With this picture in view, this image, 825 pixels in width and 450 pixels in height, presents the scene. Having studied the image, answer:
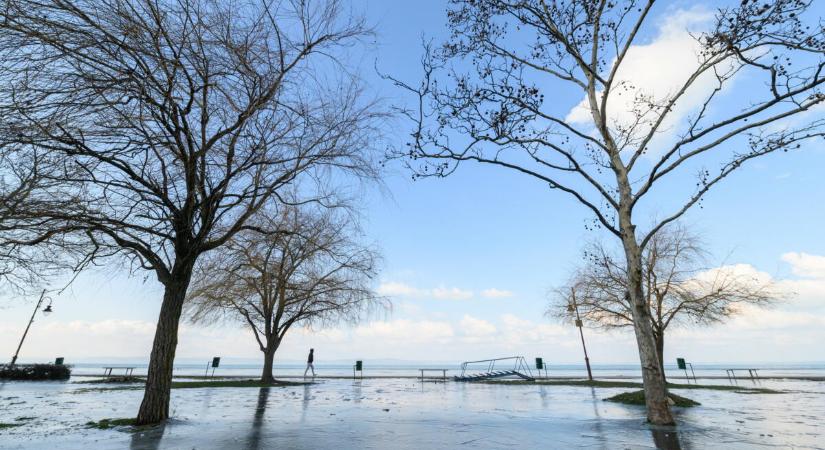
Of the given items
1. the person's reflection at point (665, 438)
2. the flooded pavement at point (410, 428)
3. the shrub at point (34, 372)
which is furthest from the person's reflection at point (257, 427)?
the shrub at point (34, 372)

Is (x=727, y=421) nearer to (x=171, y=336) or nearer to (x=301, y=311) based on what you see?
(x=171, y=336)

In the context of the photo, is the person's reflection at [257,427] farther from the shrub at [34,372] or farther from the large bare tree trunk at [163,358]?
the shrub at [34,372]

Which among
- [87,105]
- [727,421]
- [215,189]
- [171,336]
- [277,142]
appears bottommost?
[727,421]

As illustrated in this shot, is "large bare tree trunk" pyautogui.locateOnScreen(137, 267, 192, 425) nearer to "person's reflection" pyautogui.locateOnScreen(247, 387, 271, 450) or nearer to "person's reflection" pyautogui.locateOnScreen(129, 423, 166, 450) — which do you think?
"person's reflection" pyautogui.locateOnScreen(129, 423, 166, 450)

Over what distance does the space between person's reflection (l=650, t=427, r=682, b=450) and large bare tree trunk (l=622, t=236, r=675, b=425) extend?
1.83 ft

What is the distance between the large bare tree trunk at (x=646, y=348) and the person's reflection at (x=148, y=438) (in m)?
9.20

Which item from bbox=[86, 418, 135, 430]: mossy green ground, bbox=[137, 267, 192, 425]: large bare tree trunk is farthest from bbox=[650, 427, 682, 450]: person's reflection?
bbox=[86, 418, 135, 430]: mossy green ground

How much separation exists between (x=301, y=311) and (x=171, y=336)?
54.6 ft

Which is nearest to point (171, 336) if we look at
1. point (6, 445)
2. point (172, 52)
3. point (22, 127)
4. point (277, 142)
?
point (6, 445)

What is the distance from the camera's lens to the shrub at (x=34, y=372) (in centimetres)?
2572

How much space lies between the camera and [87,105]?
5211 millimetres

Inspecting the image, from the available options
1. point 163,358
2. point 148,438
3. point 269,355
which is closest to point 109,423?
point 163,358

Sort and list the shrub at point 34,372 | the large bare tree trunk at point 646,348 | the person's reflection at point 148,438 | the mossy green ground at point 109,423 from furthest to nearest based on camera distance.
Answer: the shrub at point 34,372 → the large bare tree trunk at point 646,348 → the mossy green ground at point 109,423 → the person's reflection at point 148,438

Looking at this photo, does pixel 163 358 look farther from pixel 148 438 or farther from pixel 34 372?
pixel 34 372
